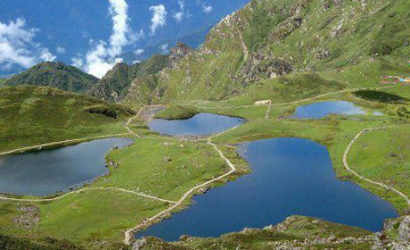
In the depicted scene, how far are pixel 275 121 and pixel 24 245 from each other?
145 meters

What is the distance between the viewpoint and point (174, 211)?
329 feet

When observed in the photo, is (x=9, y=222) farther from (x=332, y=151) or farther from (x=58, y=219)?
(x=332, y=151)

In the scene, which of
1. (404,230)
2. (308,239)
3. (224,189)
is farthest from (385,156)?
(308,239)

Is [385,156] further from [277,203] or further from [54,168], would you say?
[54,168]

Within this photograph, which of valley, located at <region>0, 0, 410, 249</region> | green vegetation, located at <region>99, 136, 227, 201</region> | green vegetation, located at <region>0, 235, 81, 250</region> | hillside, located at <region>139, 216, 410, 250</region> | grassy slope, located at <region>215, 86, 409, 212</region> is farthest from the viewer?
grassy slope, located at <region>215, 86, 409, 212</region>

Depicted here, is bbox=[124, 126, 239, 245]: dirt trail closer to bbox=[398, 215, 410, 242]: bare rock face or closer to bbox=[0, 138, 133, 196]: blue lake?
bbox=[0, 138, 133, 196]: blue lake

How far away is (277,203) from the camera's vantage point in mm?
99438

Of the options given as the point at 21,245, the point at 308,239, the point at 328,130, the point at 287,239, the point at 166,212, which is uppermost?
the point at 328,130

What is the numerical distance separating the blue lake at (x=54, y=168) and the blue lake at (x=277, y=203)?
4725cm

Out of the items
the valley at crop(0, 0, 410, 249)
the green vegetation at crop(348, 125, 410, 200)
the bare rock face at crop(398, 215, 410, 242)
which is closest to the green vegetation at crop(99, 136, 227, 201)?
the valley at crop(0, 0, 410, 249)

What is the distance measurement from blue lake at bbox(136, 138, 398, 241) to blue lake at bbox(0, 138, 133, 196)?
155 ft

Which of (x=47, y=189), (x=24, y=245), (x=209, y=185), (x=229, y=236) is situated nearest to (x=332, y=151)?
(x=209, y=185)

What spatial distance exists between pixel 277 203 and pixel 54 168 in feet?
282

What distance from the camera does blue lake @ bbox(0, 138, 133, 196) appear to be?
128750 millimetres
